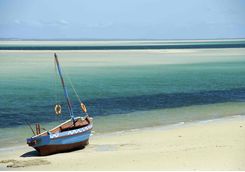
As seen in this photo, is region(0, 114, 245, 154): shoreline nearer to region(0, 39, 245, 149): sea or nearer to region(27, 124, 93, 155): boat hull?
region(0, 39, 245, 149): sea

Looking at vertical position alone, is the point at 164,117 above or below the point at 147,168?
below

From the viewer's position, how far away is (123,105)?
3269cm

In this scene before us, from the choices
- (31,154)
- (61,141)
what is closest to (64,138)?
(61,141)

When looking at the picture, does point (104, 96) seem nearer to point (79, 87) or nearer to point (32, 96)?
point (32, 96)

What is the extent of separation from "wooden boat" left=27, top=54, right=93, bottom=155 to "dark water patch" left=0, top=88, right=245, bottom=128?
6.25 m

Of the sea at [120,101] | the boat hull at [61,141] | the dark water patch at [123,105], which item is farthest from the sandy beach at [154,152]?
the dark water patch at [123,105]

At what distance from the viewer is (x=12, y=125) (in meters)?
25.7

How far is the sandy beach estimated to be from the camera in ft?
52.5

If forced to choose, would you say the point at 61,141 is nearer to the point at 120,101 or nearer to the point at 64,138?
the point at 64,138

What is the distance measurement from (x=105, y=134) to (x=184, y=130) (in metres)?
3.56

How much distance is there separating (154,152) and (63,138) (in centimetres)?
361

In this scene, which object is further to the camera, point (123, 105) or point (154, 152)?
point (123, 105)

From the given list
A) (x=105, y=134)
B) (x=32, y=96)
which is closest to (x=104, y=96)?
(x=32, y=96)

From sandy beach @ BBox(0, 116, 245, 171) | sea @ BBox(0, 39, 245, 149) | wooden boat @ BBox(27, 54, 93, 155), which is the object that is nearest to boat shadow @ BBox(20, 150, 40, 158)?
sandy beach @ BBox(0, 116, 245, 171)
